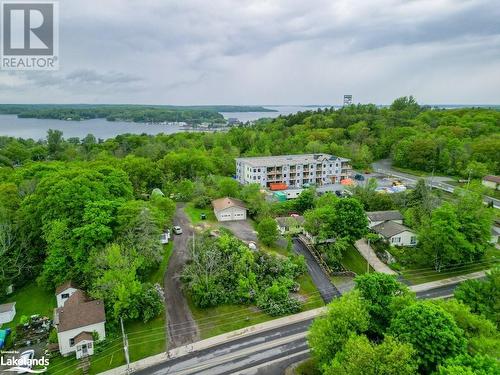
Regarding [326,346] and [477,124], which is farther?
[477,124]

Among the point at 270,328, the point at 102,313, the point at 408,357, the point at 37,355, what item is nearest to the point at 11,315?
the point at 37,355

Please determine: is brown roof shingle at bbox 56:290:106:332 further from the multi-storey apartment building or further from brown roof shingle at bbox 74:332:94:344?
the multi-storey apartment building

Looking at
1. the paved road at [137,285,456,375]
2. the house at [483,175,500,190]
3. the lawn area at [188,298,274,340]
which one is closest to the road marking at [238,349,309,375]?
the paved road at [137,285,456,375]

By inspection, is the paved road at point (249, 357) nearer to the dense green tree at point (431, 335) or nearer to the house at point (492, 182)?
the dense green tree at point (431, 335)

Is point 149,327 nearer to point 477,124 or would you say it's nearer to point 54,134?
point 54,134

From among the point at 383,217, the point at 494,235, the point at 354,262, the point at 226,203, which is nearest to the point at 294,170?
the point at 226,203

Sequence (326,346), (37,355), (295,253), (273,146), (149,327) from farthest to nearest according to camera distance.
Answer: (273,146)
(295,253)
(149,327)
(37,355)
(326,346)

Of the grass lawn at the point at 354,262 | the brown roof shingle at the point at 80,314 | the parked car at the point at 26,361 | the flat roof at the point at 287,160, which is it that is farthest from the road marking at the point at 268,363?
the flat roof at the point at 287,160

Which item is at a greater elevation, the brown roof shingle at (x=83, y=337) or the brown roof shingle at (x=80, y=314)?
the brown roof shingle at (x=80, y=314)
